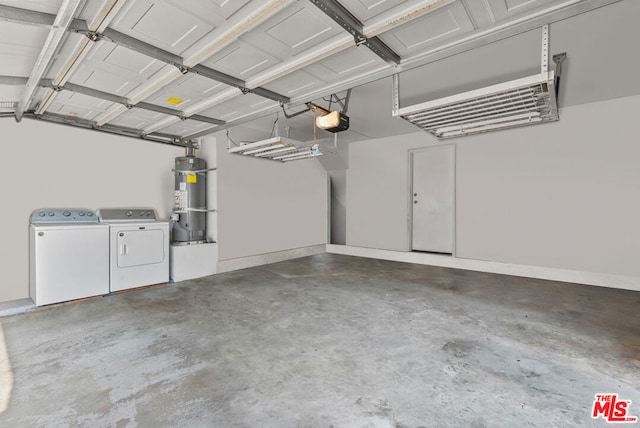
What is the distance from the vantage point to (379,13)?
193cm

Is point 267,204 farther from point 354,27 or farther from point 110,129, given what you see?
point 354,27

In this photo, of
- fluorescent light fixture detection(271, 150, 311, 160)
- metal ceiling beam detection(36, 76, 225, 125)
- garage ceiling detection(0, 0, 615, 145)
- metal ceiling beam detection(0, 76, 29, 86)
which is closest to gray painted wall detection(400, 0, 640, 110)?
garage ceiling detection(0, 0, 615, 145)

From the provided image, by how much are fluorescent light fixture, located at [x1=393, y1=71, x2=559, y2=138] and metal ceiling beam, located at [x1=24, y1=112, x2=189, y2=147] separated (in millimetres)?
3628

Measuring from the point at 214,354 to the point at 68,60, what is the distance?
2.55m

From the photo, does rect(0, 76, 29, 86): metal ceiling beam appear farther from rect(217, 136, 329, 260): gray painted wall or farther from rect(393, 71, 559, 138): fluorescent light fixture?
rect(393, 71, 559, 138): fluorescent light fixture

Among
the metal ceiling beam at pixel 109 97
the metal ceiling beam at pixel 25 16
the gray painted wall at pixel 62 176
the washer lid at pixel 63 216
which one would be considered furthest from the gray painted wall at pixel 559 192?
the washer lid at pixel 63 216

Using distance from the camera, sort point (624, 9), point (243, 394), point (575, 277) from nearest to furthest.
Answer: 1. point (243, 394)
2. point (624, 9)
3. point (575, 277)

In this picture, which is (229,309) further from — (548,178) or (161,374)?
(548,178)

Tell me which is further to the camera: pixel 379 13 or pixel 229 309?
pixel 229 309

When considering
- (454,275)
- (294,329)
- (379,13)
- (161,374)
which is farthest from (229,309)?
(454,275)

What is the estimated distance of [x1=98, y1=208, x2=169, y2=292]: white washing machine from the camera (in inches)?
149

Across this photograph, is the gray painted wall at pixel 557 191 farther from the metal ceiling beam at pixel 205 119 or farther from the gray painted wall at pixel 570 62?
the metal ceiling beam at pixel 205 119

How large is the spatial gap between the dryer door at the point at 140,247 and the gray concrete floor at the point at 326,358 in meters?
0.45

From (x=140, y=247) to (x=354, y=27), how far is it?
372 cm
